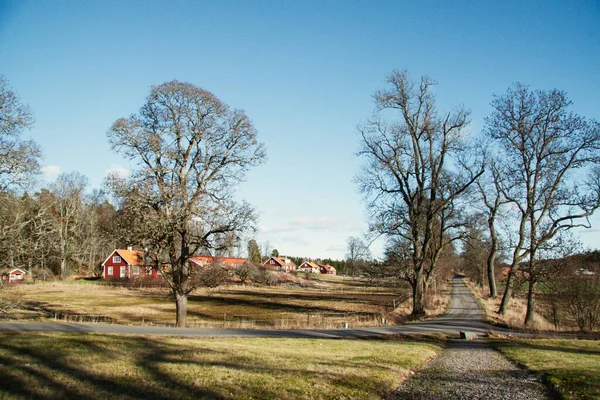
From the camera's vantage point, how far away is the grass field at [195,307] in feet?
95.4

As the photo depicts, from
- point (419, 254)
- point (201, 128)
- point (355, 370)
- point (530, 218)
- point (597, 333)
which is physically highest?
point (201, 128)

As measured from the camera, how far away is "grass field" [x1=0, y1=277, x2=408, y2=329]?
29078 millimetres

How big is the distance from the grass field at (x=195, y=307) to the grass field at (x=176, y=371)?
14.9 m

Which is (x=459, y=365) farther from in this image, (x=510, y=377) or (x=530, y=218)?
(x=530, y=218)

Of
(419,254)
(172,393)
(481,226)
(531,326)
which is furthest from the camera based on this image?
(481,226)

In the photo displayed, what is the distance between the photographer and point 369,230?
29.0 meters

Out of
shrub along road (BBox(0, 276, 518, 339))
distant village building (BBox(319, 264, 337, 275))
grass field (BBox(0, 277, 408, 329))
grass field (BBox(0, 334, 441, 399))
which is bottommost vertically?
distant village building (BBox(319, 264, 337, 275))

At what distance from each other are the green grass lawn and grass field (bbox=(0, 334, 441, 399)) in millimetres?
3655

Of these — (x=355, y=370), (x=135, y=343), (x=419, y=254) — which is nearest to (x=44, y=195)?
(x=419, y=254)

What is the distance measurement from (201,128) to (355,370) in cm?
1548

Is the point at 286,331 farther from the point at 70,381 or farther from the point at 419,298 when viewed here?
A: the point at 70,381

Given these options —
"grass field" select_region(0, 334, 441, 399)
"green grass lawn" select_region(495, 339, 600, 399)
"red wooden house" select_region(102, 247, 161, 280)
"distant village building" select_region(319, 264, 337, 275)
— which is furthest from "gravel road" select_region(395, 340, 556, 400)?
"distant village building" select_region(319, 264, 337, 275)

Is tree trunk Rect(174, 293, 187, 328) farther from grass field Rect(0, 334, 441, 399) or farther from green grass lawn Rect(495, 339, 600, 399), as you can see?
green grass lawn Rect(495, 339, 600, 399)

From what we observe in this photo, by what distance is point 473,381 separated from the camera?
10.7 m
